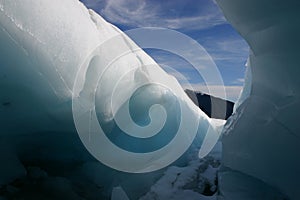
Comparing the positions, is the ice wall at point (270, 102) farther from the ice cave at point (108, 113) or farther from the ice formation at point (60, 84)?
the ice formation at point (60, 84)

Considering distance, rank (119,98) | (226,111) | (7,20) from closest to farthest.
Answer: (7,20)
(119,98)
(226,111)

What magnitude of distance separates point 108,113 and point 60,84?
2.77ft

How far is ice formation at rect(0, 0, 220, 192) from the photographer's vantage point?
7.13 ft

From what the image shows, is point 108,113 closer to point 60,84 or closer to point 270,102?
point 60,84

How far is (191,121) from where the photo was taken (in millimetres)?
4965

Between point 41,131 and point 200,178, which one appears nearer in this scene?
point 41,131

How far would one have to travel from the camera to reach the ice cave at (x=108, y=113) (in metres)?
2.19

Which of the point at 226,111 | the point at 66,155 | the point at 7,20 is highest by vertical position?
the point at 7,20

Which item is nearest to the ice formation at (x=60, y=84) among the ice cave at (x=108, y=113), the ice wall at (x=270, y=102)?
the ice cave at (x=108, y=113)

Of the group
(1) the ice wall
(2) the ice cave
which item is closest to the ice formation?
(2) the ice cave

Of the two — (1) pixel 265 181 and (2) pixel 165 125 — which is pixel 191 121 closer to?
(2) pixel 165 125

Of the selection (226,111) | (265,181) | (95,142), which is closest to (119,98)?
(95,142)

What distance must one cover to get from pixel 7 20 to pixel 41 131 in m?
1.11

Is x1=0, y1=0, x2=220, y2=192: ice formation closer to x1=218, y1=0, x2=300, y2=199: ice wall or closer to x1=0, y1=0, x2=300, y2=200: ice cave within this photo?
x1=0, y1=0, x2=300, y2=200: ice cave
